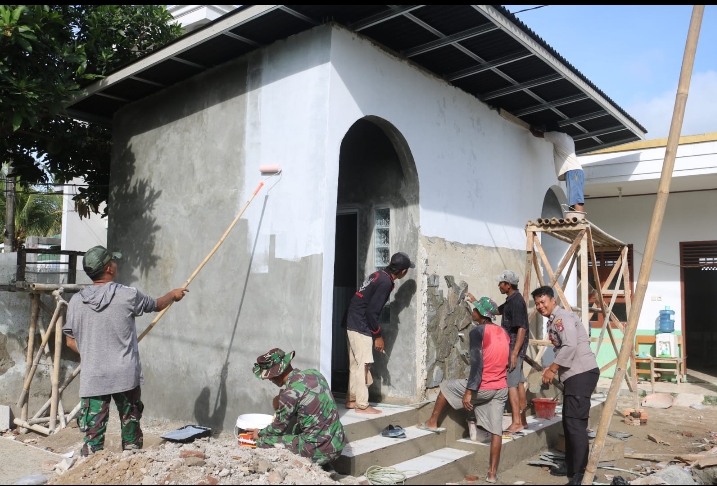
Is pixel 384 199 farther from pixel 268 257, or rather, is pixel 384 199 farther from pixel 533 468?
pixel 533 468

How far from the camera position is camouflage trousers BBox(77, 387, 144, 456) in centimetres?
506

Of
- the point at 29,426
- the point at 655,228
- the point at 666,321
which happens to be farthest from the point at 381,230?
the point at 666,321

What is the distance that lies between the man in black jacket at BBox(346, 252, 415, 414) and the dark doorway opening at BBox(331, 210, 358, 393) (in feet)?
4.86

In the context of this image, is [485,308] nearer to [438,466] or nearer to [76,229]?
[438,466]

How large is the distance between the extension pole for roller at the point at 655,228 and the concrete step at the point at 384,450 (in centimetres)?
172

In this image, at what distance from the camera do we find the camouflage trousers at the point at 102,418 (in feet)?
16.6

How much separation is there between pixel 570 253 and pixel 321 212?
3977 mm

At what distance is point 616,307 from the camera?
555 inches

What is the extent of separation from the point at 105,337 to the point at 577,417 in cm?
420

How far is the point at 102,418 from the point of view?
5.10 m

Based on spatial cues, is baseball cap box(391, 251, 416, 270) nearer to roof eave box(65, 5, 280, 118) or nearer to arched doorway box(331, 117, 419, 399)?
arched doorway box(331, 117, 419, 399)

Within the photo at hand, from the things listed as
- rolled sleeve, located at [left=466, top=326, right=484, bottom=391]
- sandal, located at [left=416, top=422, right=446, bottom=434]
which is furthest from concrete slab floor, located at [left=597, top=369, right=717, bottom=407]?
rolled sleeve, located at [left=466, top=326, right=484, bottom=391]

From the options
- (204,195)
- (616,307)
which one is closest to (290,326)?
(204,195)

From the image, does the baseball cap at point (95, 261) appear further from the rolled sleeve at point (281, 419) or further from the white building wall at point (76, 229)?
the white building wall at point (76, 229)
